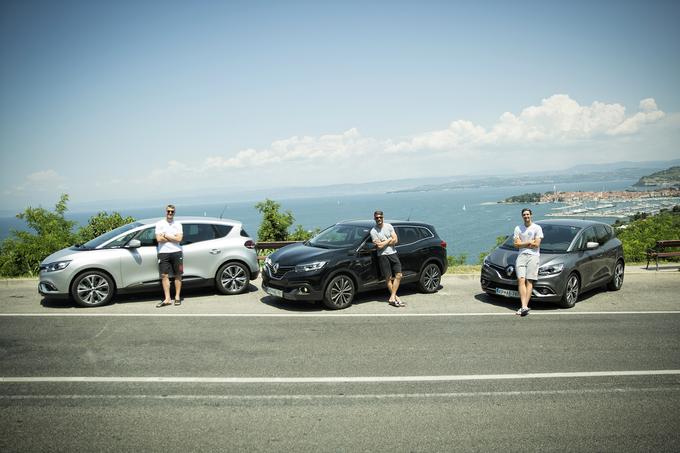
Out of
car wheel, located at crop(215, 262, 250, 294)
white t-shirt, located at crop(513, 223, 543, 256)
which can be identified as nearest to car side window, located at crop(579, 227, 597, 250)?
white t-shirt, located at crop(513, 223, 543, 256)

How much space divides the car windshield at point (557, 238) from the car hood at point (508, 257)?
0.67 ft

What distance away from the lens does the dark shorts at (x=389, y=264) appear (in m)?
9.81

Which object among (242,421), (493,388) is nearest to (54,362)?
(242,421)

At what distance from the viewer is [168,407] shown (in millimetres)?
4871

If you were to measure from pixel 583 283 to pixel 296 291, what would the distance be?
6.20 m

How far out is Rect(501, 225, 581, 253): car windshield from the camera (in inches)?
398

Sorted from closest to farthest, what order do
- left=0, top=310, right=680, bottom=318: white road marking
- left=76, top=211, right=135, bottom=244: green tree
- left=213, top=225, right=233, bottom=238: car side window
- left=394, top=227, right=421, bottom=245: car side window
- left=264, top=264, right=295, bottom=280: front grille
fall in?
left=0, top=310, right=680, bottom=318: white road marking, left=264, top=264, right=295, bottom=280: front grille, left=213, top=225, right=233, bottom=238: car side window, left=394, top=227, right=421, bottom=245: car side window, left=76, top=211, right=135, bottom=244: green tree

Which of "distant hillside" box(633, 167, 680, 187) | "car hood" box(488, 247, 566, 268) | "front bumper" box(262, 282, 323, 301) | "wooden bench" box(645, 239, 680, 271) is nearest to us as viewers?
"front bumper" box(262, 282, 323, 301)

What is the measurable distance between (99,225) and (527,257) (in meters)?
14.8

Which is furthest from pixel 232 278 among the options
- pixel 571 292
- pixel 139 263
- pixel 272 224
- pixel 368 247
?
pixel 272 224

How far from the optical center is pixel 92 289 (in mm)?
9336

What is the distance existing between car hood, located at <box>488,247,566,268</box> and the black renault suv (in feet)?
4.31

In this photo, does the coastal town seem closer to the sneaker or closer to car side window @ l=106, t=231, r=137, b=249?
the sneaker

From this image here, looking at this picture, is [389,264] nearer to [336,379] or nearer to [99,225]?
[336,379]
